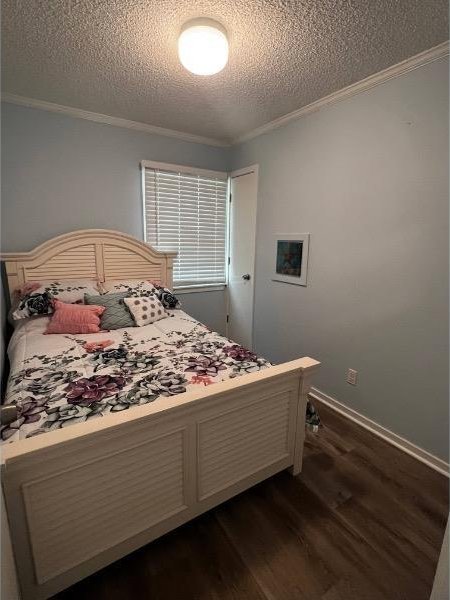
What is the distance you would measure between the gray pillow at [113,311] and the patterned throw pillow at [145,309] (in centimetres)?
4

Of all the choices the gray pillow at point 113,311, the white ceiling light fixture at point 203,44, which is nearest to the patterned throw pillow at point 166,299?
the gray pillow at point 113,311

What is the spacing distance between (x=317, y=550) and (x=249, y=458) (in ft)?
1.56

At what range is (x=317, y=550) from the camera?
134cm

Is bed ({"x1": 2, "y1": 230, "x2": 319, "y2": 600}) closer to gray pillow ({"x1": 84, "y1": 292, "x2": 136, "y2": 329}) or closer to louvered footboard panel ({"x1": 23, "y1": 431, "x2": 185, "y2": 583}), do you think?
louvered footboard panel ({"x1": 23, "y1": 431, "x2": 185, "y2": 583})

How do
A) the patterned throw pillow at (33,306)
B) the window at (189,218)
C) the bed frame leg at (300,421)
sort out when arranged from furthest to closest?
the window at (189,218) → the patterned throw pillow at (33,306) → the bed frame leg at (300,421)

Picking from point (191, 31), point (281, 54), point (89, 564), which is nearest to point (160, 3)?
point (191, 31)

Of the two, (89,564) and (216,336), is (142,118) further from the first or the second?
(89,564)

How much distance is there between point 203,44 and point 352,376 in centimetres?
235

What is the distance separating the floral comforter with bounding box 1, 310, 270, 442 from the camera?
124 centimetres

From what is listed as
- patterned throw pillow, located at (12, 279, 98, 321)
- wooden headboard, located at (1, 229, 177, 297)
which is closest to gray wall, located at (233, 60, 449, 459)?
wooden headboard, located at (1, 229, 177, 297)

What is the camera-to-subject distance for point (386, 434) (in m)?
2.09

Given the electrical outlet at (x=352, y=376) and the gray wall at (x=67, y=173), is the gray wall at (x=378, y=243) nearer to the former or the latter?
the electrical outlet at (x=352, y=376)

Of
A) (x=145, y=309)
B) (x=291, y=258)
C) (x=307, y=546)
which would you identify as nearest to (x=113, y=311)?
(x=145, y=309)

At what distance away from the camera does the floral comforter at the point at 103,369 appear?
124 centimetres
